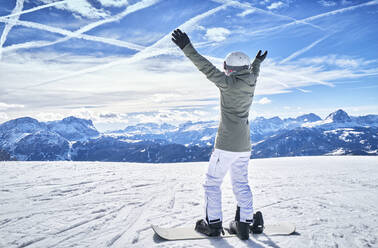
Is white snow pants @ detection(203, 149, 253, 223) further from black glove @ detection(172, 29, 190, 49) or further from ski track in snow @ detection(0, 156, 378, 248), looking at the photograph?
black glove @ detection(172, 29, 190, 49)

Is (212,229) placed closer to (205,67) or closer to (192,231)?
(192,231)

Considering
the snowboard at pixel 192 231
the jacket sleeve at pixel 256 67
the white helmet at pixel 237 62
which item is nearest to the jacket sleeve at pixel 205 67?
the white helmet at pixel 237 62

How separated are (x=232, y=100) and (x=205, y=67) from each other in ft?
2.39

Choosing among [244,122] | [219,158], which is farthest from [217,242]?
[244,122]

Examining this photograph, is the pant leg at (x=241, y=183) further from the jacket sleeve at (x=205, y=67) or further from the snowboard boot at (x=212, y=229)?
the jacket sleeve at (x=205, y=67)

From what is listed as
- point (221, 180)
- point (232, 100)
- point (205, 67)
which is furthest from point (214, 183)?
point (205, 67)

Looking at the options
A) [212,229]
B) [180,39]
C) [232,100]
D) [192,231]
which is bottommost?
[192,231]

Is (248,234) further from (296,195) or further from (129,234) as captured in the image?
(296,195)

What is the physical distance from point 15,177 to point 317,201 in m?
10.5

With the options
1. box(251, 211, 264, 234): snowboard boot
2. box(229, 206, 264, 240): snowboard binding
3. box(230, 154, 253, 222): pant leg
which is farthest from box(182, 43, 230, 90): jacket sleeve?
box(251, 211, 264, 234): snowboard boot

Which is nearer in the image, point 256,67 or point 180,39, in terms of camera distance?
point 180,39

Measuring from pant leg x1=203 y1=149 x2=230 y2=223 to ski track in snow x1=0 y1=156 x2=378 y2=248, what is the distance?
1.39 ft

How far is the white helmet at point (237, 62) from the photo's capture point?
3980mm

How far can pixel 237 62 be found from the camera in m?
3.98
